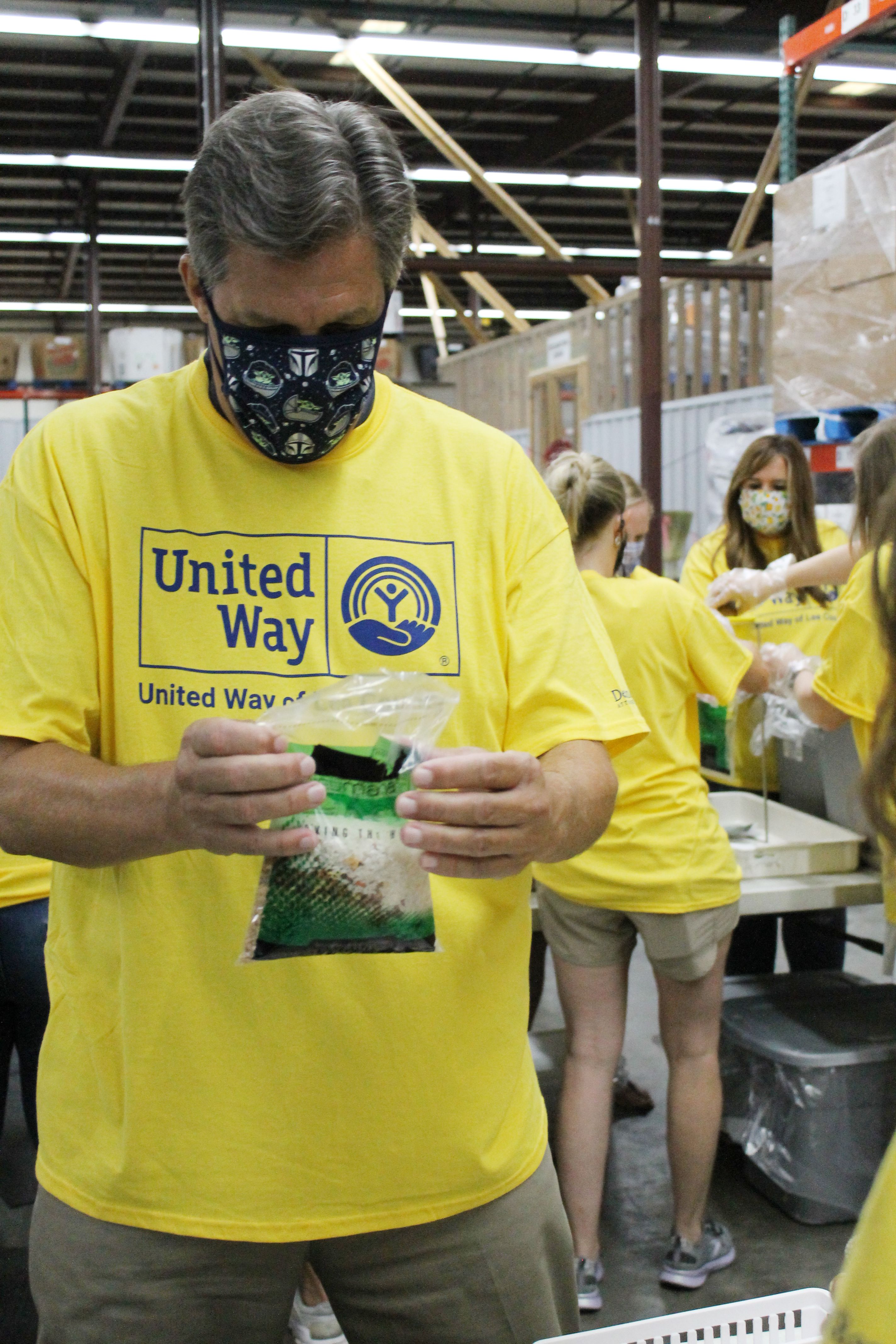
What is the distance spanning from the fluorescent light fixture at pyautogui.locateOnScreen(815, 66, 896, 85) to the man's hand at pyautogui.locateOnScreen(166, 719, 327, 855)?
27.9 ft

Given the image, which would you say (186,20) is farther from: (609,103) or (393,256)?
(393,256)

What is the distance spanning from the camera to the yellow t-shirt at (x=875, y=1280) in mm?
678

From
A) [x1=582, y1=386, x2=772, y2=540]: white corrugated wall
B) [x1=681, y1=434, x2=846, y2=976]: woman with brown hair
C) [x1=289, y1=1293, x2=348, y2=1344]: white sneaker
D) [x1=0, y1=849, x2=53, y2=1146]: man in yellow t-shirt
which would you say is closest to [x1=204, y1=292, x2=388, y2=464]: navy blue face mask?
[x1=0, y1=849, x2=53, y2=1146]: man in yellow t-shirt

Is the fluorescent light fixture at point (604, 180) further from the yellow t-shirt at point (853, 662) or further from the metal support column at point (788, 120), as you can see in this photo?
the yellow t-shirt at point (853, 662)

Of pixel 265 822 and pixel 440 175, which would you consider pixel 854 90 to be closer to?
pixel 440 175

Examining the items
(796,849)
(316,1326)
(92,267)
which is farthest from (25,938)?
(92,267)

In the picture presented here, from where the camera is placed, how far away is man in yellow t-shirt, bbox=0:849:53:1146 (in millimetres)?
2340

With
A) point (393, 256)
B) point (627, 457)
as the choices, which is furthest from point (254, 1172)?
point (627, 457)

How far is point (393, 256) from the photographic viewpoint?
1194mm

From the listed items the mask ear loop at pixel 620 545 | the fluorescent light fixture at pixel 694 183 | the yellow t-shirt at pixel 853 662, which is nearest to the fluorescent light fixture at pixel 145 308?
the fluorescent light fixture at pixel 694 183

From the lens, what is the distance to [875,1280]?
69cm

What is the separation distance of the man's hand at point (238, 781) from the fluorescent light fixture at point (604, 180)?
38.7 feet

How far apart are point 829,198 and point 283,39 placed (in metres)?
4.59

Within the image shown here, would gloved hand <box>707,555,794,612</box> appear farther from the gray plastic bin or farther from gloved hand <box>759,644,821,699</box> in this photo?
the gray plastic bin
